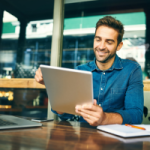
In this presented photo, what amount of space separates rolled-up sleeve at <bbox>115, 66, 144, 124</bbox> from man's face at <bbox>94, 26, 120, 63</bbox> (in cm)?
27

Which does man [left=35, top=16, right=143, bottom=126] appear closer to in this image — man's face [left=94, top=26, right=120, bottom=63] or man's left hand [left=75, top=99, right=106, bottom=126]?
man's face [left=94, top=26, right=120, bottom=63]

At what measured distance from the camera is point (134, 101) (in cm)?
112

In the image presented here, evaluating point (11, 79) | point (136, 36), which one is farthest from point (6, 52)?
point (136, 36)

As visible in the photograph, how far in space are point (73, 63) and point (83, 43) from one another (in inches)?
24.4

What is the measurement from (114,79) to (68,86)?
0.69m

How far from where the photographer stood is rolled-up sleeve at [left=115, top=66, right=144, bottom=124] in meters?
0.98

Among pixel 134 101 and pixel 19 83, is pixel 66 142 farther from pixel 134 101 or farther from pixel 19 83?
pixel 19 83

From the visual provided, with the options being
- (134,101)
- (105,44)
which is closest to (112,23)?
(105,44)

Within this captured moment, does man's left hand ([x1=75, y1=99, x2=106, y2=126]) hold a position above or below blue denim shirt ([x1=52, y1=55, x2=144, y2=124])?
below

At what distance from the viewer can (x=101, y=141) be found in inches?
24.0

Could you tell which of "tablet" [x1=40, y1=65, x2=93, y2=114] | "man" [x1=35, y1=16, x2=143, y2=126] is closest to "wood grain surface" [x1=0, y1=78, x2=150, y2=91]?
"man" [x1=35, y1=16, x2=143, y2=126]

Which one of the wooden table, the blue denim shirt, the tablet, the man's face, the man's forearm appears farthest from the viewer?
the man's face

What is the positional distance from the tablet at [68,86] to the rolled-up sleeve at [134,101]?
31cm

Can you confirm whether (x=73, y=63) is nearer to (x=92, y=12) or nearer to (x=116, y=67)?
(x=92, y=12)
